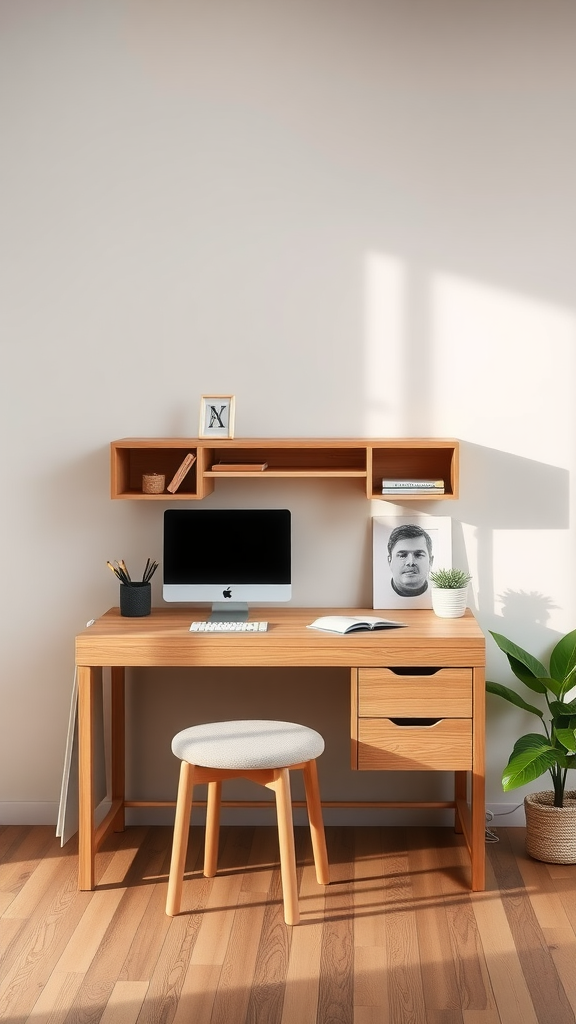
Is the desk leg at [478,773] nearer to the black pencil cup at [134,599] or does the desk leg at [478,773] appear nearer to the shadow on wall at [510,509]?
the shadow on wall at [510,509]

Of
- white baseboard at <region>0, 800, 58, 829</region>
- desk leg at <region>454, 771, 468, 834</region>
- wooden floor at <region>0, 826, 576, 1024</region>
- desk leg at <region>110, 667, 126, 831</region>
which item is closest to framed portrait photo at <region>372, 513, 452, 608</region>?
desk leg at <region>454, 771, 468, 834</region>

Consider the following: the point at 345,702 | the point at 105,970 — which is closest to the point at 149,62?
the point at 345,702

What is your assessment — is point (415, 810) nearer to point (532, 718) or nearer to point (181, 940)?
point (532, 718)

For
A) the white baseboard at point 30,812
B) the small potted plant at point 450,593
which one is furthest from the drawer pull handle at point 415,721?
the white baseboard at point 30,812

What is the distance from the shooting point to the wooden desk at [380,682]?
124 inches

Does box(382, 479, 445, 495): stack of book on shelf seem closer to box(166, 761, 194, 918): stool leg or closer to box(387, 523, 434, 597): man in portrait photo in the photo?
box(387, 523, 434, 597): man in portrait photo

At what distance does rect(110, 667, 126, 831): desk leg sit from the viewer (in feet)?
11.9

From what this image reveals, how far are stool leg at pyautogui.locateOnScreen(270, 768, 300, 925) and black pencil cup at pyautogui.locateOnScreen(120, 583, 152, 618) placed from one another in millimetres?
820

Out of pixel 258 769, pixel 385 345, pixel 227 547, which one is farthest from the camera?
pixel 385 345

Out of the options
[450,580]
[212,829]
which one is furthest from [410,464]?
[212,829]

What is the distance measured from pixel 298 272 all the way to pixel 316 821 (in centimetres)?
182

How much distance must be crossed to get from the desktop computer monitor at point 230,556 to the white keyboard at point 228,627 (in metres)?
0.18

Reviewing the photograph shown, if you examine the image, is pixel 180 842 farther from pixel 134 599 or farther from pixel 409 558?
pixel 409 558

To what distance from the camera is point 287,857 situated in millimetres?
2906
